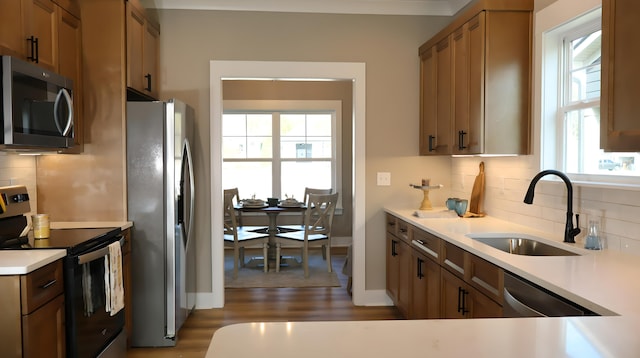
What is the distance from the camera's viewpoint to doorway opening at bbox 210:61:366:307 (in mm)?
4094

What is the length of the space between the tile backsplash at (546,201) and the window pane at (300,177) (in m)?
3.13

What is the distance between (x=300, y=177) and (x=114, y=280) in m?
4.50

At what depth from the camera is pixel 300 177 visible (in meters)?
7.18

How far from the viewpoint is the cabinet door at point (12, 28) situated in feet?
7.96

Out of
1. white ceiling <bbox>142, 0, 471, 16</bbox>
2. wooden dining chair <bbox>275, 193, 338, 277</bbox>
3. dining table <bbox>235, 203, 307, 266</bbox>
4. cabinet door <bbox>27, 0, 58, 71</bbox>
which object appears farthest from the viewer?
dining table <bbox>235, 203, 307, 266</bbox>

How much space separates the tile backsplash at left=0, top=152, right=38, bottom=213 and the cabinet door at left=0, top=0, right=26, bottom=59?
75 cm

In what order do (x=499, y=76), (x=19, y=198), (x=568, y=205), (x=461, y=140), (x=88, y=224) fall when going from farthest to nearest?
(x=461, y=140), (x=88, y=224), (x=499, y=76), (x=19, y=198), (x=568, y=205)

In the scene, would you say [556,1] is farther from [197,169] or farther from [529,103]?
[197,169]

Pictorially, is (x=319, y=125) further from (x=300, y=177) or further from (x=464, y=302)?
(x=464, y=302)

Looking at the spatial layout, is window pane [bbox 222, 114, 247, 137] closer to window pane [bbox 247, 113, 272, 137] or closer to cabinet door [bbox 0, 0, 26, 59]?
window pane [bbox 247, 113, 272, 137]

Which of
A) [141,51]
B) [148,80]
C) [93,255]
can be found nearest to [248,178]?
[148,80]

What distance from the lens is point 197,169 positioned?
4102 mm

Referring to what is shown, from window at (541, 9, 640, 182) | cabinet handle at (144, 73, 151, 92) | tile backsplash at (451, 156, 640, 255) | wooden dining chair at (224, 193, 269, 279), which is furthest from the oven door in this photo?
window at (541, 9, 640, 182)

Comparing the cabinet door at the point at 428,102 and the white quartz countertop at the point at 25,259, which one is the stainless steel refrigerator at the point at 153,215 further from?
the cabinet door at the point at 428,102
